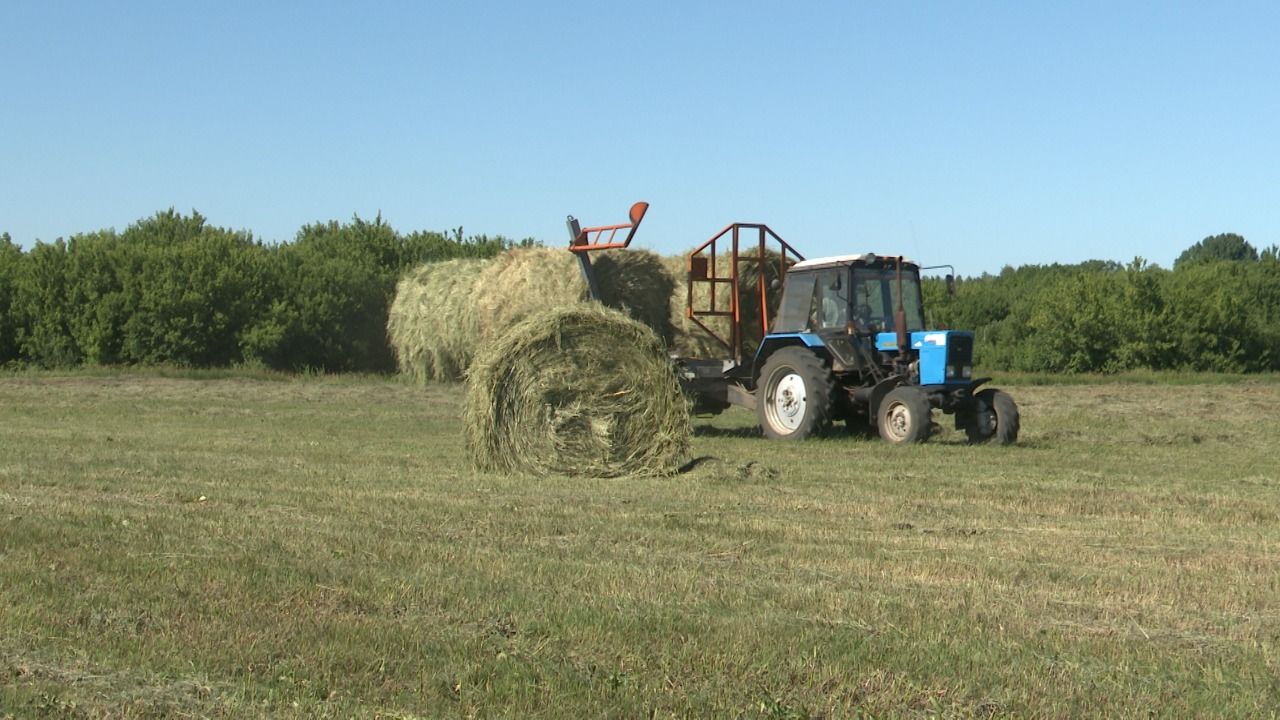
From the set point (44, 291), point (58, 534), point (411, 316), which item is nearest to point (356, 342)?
point (44, 291)

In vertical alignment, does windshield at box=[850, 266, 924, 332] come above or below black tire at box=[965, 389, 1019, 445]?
above

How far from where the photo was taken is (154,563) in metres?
6.73

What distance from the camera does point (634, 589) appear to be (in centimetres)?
637

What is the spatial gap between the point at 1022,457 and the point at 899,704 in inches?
395

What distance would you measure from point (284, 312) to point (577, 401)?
22.0 metres

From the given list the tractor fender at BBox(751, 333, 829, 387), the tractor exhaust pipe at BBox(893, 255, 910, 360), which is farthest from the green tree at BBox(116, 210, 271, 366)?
the tractor exhaust pipe at BBox(893, 255, 910, 360)

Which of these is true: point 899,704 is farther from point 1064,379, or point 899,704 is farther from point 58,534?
point 1064,379

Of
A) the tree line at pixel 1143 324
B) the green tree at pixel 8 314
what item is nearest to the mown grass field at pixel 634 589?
the green tree at pixel 8 314

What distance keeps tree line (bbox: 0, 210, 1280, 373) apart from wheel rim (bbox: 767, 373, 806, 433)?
18.3 meters

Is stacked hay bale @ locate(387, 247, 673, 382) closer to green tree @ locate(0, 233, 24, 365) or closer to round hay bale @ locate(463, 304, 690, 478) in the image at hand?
round hay bale @ locate(463, 304, 690, 478)

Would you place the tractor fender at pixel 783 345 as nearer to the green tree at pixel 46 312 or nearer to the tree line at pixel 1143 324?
the tree line at pixel 1143 324

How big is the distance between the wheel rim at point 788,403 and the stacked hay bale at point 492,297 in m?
1.73

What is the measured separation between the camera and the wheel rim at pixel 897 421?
51.2ft

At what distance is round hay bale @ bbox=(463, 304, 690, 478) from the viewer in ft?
41.3
